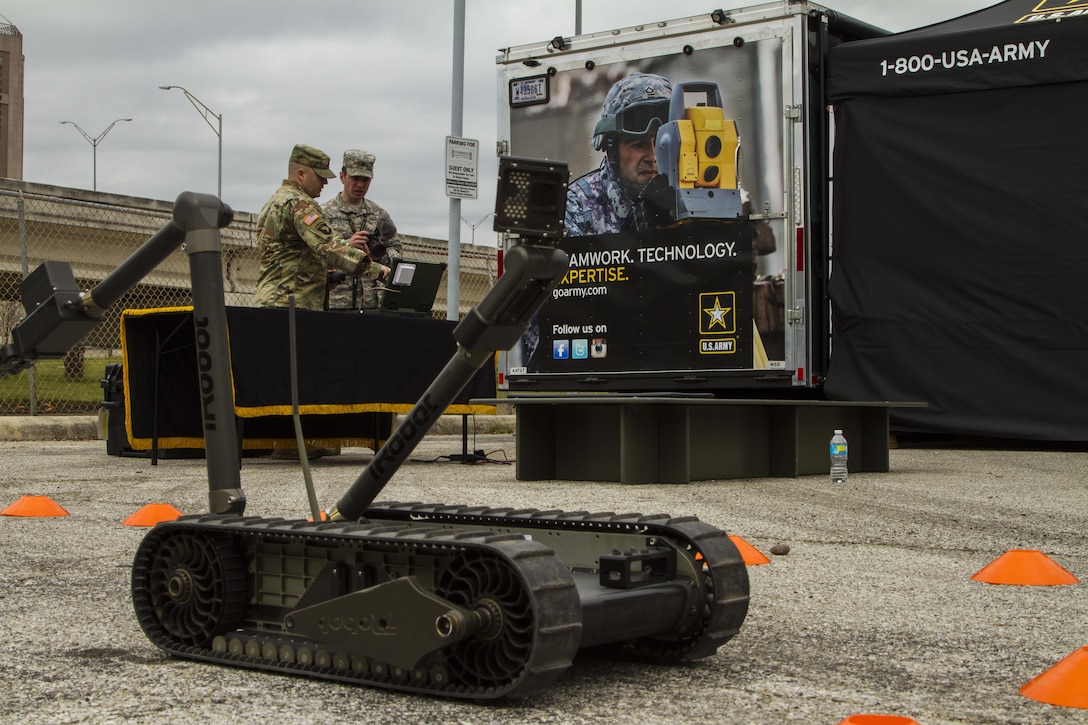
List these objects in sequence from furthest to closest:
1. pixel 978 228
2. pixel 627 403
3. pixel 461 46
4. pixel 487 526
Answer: pixel 461 46 → pixel 978 228 → pixel 627 403 → pixel 487 526

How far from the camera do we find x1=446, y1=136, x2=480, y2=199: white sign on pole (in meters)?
14.4

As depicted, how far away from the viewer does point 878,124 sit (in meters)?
11.1

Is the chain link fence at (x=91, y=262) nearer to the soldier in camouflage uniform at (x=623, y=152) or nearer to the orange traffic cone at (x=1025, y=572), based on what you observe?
the soldier in camouflage uniform at (x=623, y=152)

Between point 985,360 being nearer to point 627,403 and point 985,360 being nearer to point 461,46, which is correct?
point 627,403

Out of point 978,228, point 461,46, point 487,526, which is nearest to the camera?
point 487,526

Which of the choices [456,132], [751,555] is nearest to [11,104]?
[456,132]

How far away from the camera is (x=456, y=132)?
50.6ft

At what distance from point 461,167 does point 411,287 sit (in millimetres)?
5128

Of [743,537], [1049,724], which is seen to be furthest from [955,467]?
[1049,724]

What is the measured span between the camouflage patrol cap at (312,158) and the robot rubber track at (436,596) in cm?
596

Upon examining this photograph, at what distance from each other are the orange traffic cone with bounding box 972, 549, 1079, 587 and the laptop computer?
5.59m

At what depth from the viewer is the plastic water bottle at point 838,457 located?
8.31 metres

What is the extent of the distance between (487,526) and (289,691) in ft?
2.92

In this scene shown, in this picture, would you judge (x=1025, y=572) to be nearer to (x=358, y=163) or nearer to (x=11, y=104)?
(x=358, y=163)
